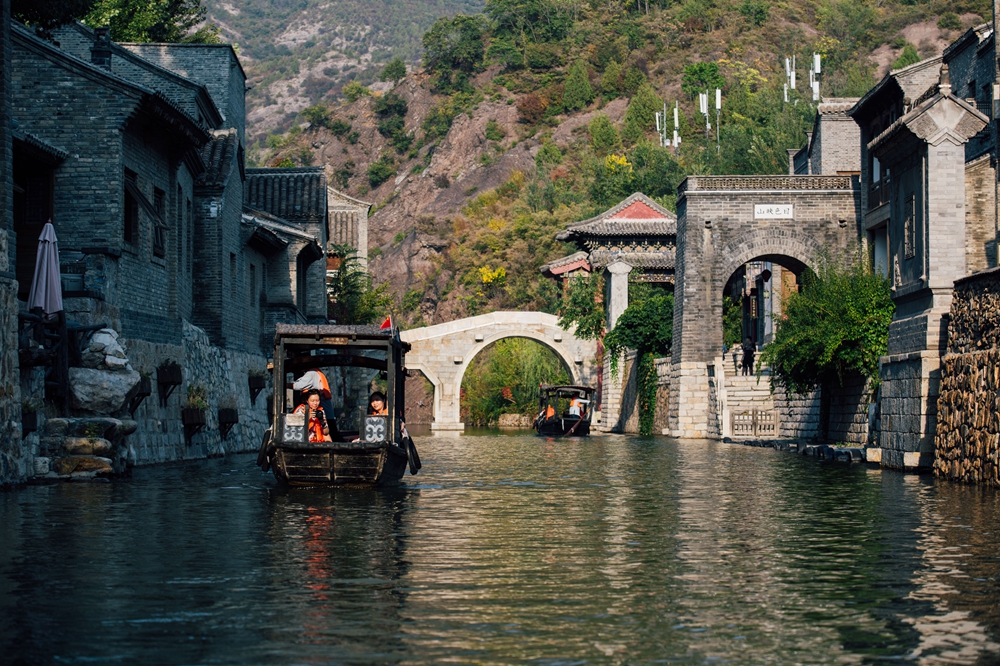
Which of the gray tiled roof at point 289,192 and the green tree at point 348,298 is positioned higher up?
the gray tiled roof at point 289,192

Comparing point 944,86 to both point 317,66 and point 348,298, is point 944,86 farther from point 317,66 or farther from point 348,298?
point 317,66

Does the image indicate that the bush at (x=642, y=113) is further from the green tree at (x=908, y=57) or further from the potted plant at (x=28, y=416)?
the potted plant at (x=28, y=416)

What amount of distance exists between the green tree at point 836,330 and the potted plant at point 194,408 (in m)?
12.4

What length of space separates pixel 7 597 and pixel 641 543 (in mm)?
5468

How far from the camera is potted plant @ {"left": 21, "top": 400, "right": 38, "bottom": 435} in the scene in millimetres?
16844

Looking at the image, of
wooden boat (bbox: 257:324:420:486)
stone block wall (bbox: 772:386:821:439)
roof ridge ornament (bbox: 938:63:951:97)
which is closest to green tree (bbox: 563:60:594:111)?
stone block wall (bbox: 772:386:821:439)

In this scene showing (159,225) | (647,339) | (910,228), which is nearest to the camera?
(910,228)

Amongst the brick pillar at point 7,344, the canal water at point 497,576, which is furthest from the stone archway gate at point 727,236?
the brick pillar at point 7,344

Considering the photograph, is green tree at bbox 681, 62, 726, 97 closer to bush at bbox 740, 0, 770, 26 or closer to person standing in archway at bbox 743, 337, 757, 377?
bush at bbox 740, 0, 770, 26

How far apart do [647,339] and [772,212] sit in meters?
8.78

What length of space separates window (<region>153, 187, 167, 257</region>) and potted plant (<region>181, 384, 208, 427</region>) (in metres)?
2.88

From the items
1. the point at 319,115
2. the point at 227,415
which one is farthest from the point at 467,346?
the point at 319,115

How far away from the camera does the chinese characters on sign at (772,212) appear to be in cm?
4159

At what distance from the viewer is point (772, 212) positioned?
41688mm
